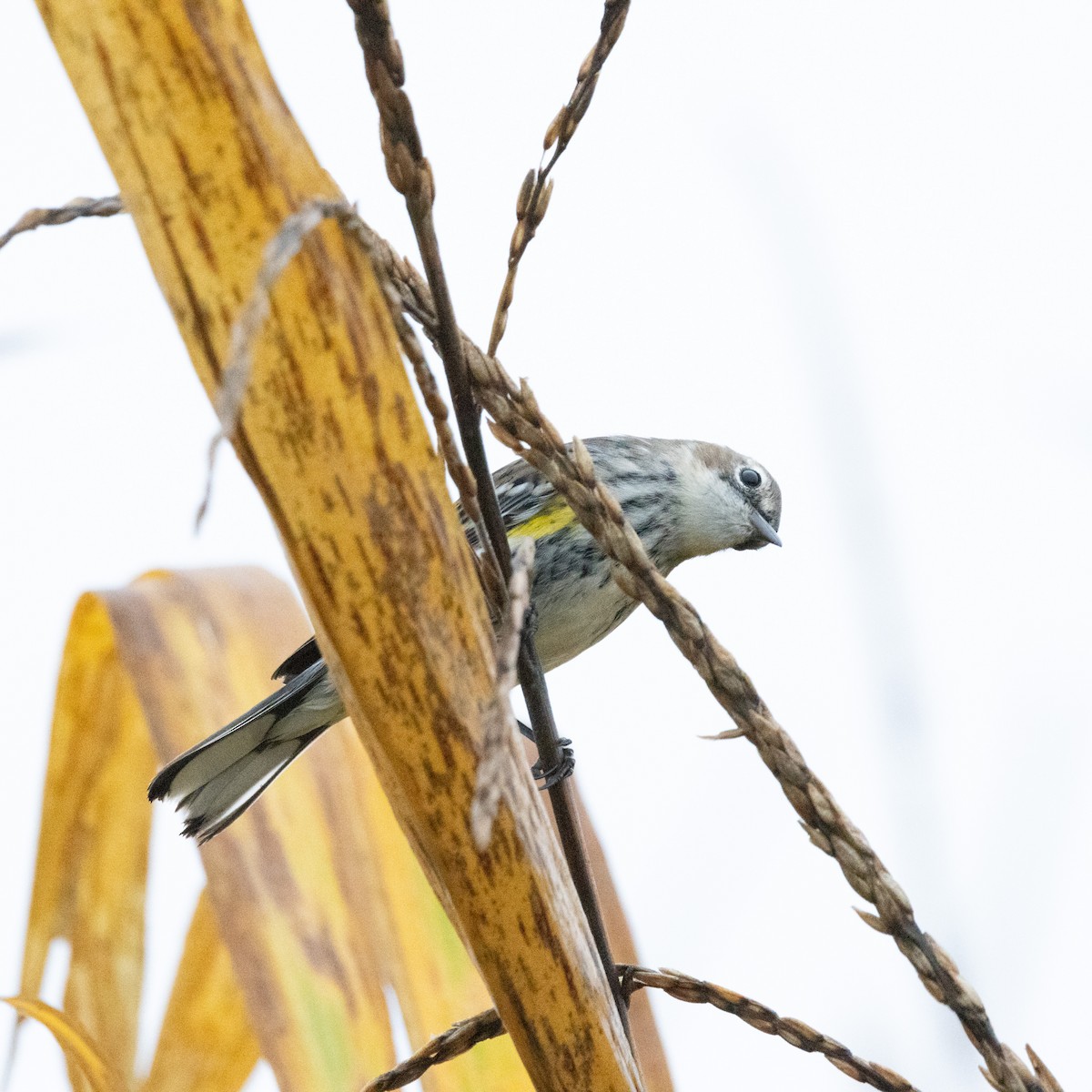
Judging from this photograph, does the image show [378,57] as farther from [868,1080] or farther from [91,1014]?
[91,1014]

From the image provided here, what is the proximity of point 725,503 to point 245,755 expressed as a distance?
1721 millimetres

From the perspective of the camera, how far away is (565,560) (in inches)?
110

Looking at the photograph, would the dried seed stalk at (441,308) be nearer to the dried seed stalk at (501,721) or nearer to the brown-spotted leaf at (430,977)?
the dried seed stalk at (501,721)

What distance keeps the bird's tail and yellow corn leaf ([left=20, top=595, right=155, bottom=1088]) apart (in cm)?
7

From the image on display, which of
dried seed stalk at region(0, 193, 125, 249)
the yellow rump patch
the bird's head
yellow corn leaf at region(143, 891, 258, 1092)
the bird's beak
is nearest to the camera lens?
dried seed stalk at region(0, 193, 125, 249)

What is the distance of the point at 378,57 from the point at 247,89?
10 cm

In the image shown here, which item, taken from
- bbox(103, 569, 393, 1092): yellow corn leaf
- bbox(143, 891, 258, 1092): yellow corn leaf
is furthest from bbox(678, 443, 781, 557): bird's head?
bbox(143, 891, 258, 1092): yellow corn leaf

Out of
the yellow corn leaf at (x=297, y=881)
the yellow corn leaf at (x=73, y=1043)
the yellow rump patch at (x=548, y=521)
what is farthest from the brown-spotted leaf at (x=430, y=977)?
the yellow rump patch at (x=548, y=521)

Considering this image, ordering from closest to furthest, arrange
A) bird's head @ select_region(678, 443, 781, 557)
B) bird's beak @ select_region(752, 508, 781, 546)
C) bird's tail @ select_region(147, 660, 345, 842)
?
bird's tail @ select_region(147, 660, 345, 842), bird's head @ select_region(678, 443, 781, 557), bird's beak @ select_region(752, 508, 781, 546)

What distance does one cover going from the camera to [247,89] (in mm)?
807

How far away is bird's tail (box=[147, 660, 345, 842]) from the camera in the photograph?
180cm

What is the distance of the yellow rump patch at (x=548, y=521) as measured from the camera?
2.82m

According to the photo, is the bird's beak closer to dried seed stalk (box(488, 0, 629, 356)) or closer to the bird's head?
the bird's head

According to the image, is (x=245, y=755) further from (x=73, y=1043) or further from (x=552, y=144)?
(x=552, y=144)
